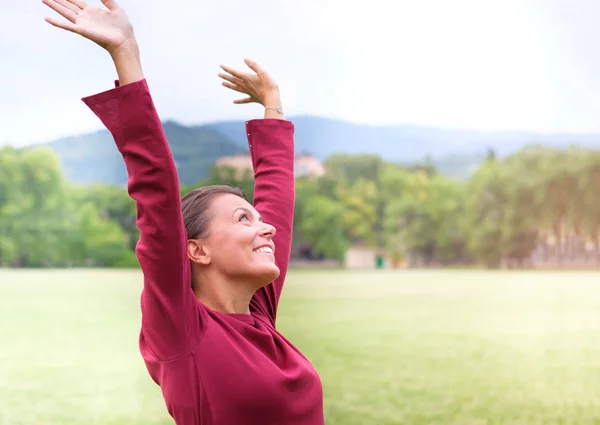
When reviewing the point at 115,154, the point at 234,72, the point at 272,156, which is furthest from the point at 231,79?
the point at 115,154

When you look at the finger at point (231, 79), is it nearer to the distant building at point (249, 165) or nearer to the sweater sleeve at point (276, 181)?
the sweater sleeve at point (276, 181)

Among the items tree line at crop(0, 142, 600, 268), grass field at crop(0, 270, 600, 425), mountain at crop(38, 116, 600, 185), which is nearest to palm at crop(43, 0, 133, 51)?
grass field at crop(0, 270, 600, 425)

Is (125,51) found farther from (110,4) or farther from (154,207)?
(154,207)

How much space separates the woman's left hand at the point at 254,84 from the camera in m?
1.07

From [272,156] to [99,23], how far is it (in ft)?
1.32

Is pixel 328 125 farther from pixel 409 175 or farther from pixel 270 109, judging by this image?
pixel 270 109

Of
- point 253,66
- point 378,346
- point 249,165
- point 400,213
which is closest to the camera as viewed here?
point 253,66

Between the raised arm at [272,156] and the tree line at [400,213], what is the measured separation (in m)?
4.83

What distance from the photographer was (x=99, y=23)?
0.72 m

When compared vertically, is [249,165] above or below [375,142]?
below

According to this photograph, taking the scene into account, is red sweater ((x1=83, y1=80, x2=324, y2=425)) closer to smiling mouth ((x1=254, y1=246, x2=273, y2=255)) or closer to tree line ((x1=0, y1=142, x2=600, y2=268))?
smiling mouth ((x1=254, y1=246, x2=273, y2=255))

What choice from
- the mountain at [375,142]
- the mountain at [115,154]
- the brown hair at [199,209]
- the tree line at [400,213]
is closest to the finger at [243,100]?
the brown hair at [199,209]

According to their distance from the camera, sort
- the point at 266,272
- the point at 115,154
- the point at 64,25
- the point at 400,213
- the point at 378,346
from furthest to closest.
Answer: the point at 400,213 → the point at 378,346 → the point at 115,154 → the point at 266,272 → the point at 64,25

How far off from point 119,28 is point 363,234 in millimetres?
6424
